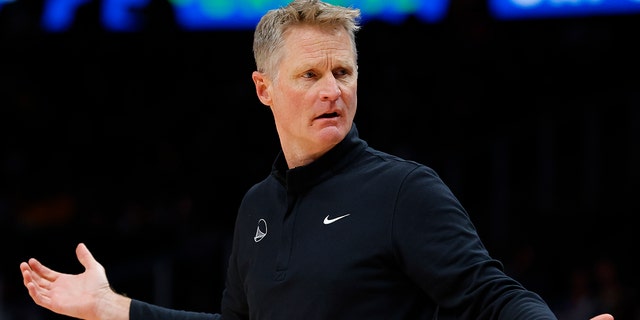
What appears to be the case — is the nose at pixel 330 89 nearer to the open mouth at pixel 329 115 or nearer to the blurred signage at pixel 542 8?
the open mouth at pixel 329 115

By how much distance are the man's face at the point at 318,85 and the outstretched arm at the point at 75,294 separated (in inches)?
33.8

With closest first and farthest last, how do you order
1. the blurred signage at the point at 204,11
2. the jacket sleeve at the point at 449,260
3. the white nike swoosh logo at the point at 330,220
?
the jacket sleeve at the point at 449,260
the white nike swoosh logo at the point at 330,220
the blurred signage at the point at 204,11

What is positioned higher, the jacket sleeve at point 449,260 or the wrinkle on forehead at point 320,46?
the wrinkle on forehead at point 320,46

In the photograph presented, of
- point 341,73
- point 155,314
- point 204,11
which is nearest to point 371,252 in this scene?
point 341,73

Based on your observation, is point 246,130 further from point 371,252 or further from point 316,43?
point 371,252

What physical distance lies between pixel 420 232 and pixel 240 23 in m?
7.17

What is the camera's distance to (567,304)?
848 centimetres

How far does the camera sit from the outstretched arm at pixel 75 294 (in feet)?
11.2

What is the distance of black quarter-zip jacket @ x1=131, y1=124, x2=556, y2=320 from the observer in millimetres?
2699

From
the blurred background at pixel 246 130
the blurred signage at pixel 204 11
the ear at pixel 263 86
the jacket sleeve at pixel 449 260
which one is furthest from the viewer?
the blurred signage at pixel 204 11

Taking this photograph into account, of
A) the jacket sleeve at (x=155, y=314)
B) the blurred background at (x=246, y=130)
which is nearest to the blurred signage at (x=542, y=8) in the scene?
the blurred background at (x=246, y=130)

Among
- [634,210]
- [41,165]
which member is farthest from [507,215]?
[41,165]

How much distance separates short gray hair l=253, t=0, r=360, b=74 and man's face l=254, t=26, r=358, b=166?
2cm

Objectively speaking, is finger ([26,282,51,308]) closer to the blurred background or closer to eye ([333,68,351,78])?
eye ([333,68,351,78])
